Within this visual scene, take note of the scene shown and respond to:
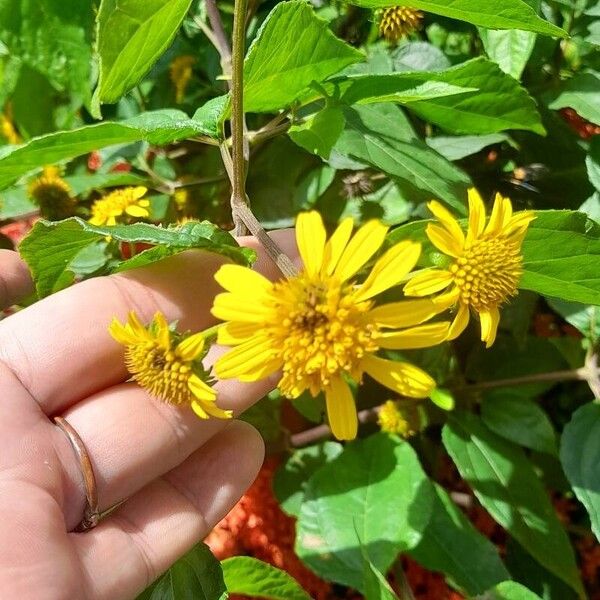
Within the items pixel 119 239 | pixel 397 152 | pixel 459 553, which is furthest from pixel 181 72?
pixel 459 553

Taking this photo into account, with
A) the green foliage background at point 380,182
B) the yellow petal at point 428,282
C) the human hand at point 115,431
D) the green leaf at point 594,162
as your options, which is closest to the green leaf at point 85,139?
the green foliage background at point 380,182

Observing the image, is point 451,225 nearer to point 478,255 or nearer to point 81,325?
point 478,255

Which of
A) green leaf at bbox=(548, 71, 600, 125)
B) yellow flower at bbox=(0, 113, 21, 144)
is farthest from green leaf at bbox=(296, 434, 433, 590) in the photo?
yellow flower at bbox=(0, 113, 21, 144)

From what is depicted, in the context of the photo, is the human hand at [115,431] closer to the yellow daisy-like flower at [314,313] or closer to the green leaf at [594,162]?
the yellow daisy-like flower at [314,313]

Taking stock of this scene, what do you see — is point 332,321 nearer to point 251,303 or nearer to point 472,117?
point 251,303

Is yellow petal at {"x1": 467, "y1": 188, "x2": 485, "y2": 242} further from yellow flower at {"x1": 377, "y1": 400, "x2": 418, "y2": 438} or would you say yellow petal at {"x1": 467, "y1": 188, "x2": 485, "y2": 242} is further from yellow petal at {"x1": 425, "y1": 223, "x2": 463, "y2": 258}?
yellow flower at {"x1": 377, "y1": 400, "x2": 418, "y2": 438}

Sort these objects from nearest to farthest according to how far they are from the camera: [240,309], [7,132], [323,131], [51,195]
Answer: [240,309] → [323,131] → [51,195] → [7,132]

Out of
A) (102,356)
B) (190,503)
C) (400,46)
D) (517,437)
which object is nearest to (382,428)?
(517,437)
